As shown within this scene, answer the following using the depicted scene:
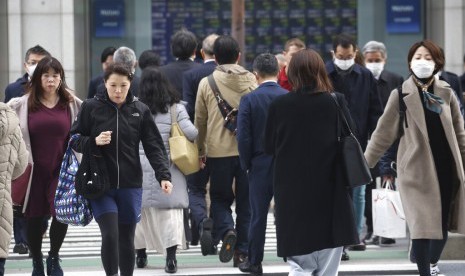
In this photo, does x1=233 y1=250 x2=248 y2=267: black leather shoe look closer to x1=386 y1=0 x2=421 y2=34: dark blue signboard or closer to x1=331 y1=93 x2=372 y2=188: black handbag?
x1=331 y1=93 x2=372 y2=188: black handbag

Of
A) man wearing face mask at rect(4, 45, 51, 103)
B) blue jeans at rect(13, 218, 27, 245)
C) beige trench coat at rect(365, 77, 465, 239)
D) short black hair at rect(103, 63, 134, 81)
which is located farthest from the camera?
blue jeans at rect(13, 218, 27, 245)

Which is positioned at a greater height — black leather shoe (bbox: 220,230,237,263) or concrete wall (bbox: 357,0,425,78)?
concrete wall (bbox: 357,0,425,78)

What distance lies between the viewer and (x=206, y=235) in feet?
38.5

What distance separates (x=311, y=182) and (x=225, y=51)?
3.33 m

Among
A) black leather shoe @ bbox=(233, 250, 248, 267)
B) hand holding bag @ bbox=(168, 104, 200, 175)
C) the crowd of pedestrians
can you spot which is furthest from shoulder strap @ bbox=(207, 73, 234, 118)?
black leather shoe @ bbox=(233, 250, 248, 267)

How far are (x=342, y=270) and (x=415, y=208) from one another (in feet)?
5.23

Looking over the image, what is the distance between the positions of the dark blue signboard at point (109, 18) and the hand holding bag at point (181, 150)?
9604mm

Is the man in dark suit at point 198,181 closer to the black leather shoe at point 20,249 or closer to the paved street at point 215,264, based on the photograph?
the paved street at point 215,264

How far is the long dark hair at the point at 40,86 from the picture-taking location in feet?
35.2

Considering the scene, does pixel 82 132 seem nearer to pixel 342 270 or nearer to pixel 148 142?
pixel 148 142

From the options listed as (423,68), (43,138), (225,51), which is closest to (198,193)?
(225,51)

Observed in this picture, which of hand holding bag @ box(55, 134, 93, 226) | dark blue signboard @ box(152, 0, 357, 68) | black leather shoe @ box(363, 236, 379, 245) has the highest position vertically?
dark blue signboard @ box(152, 0, 357, 68)

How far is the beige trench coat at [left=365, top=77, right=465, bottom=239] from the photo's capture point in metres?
9.97

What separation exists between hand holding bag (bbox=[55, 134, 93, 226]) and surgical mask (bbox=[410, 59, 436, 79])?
8.32 feet
